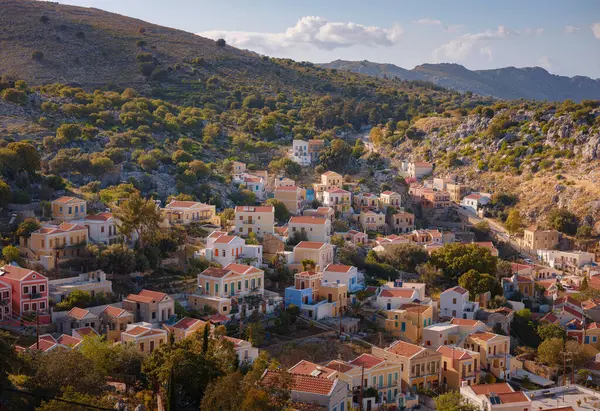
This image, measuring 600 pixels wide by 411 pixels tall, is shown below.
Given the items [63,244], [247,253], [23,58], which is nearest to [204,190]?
[247,253]

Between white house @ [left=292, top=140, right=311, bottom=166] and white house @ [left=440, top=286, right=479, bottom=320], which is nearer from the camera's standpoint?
white house @ [left=440, top=286, right=479, bottom=320]

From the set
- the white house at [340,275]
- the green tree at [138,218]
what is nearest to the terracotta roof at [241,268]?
the white house at [340,275]

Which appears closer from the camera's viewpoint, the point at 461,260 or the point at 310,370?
the point at 310,370

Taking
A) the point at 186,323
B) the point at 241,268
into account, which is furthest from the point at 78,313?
the point at 241,268

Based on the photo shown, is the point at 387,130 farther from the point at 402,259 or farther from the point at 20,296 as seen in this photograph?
the point at 20,296

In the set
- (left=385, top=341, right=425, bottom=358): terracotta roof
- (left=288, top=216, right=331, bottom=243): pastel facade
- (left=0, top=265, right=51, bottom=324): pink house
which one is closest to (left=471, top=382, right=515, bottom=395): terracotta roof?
(left=385, top=341, right=425, bottom=358): terracotta roof

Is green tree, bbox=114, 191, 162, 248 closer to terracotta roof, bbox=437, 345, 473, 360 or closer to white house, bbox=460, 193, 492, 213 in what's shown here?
terracotta roof, bbox=437, 345, 473, 360

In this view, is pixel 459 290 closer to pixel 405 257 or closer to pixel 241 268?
pixel 405 257
